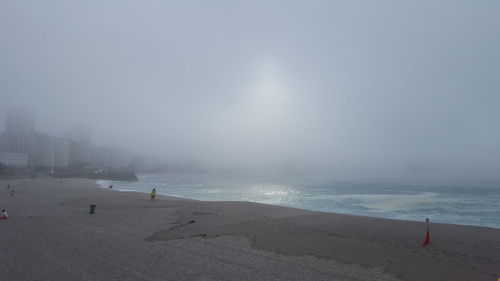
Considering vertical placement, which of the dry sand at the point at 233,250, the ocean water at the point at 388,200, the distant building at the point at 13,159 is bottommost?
the ocean water at the point at 388,200

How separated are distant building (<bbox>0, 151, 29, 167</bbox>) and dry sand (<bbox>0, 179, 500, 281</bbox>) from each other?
11441cm

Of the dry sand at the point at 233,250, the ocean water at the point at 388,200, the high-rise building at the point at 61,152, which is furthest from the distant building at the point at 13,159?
the dry sand at the point at 233,250

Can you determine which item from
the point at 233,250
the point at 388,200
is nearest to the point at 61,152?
the point at 388,200

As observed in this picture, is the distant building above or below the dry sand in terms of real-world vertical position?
above

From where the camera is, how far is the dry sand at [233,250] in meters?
7.38

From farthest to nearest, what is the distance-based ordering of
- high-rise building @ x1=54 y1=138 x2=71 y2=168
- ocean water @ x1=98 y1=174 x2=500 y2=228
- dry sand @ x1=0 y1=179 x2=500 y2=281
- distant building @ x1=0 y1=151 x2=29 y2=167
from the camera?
high-rise building @ x1=54 y1=138 x2=71 y2=168 < distant building @ x1=0 y1=151 x2=29 y2=167 < ocean water @ x1=98 y1=174 x2=500 y2=228 < dry sand @ x1=0 y1=179 x2=500 y2=281

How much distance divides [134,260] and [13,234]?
6214 mm

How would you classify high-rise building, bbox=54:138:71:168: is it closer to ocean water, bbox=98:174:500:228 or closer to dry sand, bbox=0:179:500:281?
ocean water, bbox=98:174:500:228

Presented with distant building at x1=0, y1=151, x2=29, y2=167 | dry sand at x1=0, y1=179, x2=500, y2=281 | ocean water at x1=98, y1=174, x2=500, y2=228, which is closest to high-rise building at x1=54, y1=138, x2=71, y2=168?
distant building at x1=0, y1=151, x2=29, y2=167

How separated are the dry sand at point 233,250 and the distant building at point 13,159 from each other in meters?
114

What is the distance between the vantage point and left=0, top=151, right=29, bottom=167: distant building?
10356 centimetres

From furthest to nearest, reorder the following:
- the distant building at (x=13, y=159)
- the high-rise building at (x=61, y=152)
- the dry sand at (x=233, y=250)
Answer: the high-rise building at (x=61, y=152) → the distant building at (x=13, y=159) → the dry sand at (x=233, y=250)

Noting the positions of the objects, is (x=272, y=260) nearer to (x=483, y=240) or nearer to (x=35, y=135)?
(x=483, y=240)

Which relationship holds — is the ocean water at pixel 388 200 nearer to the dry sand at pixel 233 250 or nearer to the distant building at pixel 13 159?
the dry sand at pixel 233 250
